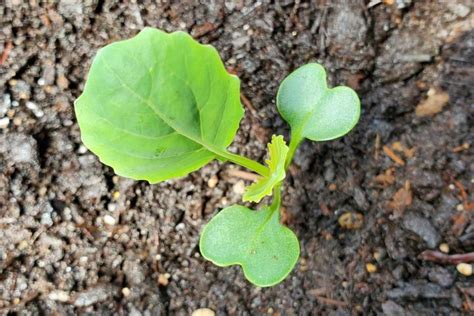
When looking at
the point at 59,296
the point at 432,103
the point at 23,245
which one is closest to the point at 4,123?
the point at 23,245

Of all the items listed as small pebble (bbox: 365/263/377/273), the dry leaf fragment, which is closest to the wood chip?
the dry leaf fragment

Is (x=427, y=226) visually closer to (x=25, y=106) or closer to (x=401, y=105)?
(x=401, y=105)

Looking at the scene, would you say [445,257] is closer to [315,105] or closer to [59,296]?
[315,105]

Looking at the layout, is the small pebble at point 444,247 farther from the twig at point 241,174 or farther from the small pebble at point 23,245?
the small pebble at point 23,245

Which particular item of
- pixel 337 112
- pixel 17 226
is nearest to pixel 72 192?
pixel 17 226

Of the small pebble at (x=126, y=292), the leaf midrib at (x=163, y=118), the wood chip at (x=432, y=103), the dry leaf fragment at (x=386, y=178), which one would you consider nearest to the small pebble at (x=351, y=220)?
the dry leaf fragment at (x=386, y=178)

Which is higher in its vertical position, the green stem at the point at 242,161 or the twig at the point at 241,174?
the green stem at the point at 242,161

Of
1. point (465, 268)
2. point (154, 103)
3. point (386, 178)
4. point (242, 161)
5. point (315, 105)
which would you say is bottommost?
point (465, 268)
